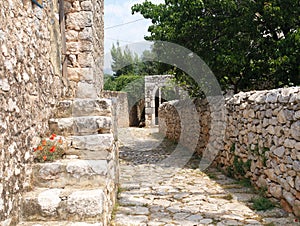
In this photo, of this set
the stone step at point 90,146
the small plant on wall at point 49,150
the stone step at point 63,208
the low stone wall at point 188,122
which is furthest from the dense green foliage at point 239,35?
the stone step at point 63,208

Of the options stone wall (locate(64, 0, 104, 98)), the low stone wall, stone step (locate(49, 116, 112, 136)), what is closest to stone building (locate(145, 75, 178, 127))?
the low stone wall

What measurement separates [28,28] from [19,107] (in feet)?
2.59

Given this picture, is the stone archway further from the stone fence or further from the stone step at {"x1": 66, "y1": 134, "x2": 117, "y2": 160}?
the stone step at {"x1": 66, "y1": 134, "x2": 117, "y2": 160}

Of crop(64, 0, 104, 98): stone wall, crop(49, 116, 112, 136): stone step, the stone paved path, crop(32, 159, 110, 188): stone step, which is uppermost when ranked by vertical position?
crop(64, 0, 104, 98): stone wall

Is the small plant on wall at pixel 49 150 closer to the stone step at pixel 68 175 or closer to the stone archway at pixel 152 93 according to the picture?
the stone step at pixel 68 175

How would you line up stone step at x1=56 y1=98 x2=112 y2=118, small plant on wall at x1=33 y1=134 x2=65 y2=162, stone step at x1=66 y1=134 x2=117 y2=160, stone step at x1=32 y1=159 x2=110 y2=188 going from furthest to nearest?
1. stone step at x1=56 y1=98 x2=112 y2=118
2. stone step at x1=66 y1=134 x2=117 y2=160
3. small plant on wall at x1=33 y1=134 x2=65 y2=162
4. stone step at x1=32 y1=159 x2=110 y2=188

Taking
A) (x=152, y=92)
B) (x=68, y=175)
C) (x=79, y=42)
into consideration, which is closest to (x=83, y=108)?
(x=68, y=175)

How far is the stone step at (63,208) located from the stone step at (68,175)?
0.28 meters

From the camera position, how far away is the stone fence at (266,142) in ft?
11.4

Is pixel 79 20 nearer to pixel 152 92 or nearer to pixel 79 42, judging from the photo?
pixel 79 42

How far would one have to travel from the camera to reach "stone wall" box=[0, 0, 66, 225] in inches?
86.9

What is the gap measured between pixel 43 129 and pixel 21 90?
73 cm

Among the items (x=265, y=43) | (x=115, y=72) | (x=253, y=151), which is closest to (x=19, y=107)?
(x=253, y=151)

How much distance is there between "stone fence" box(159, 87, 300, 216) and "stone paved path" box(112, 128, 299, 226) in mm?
251
